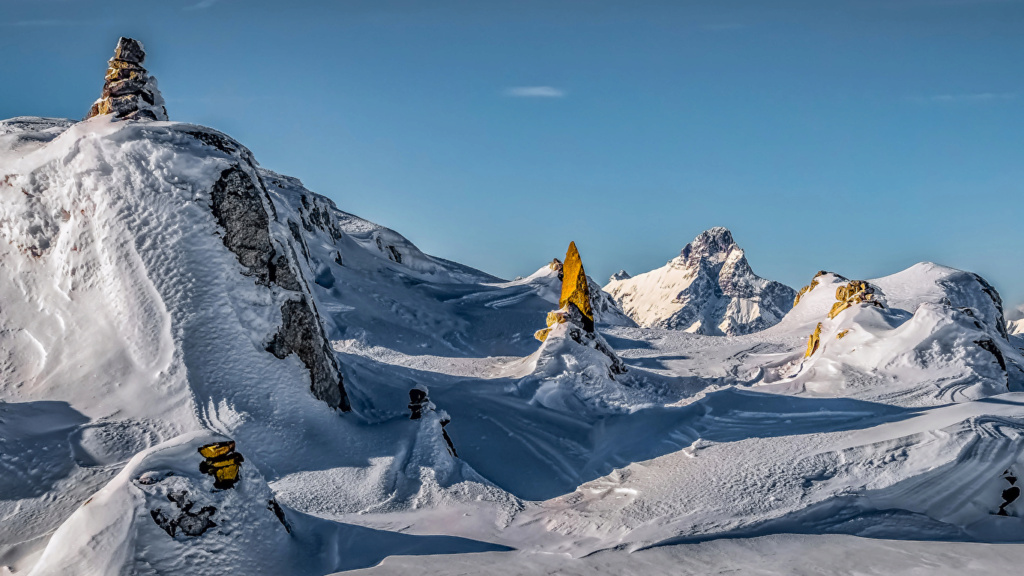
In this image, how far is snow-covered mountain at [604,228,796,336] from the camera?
123800mm

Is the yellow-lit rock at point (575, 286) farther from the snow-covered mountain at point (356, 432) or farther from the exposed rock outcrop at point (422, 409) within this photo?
the exposed rock outcrop at point (422, 409)

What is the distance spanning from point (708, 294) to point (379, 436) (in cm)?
12318

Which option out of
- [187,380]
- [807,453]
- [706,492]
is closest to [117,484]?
[187,380]

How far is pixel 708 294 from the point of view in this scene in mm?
131000

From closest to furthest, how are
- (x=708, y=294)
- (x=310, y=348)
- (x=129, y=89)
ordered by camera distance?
1. (x=310, y=348)
2. (x=129, y=89)
3. (x=708, y=294)

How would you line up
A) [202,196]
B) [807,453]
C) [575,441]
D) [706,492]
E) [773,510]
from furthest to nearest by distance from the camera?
[575,441] < [202,196] < [807,453] < [706,492] < [773,510]

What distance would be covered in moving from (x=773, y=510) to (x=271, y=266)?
9111 millimetres

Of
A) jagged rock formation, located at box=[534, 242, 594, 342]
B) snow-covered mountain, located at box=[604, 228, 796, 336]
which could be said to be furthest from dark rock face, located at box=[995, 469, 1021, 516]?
snow-covered mountain, located at box=[604, 228, 796, 336]

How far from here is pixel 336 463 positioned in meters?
12.4

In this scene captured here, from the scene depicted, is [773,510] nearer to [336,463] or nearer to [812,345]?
[336,463]

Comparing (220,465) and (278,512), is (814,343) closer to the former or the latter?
(278,512)

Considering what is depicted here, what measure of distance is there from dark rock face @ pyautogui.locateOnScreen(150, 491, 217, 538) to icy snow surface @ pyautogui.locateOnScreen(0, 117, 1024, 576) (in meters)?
0.03

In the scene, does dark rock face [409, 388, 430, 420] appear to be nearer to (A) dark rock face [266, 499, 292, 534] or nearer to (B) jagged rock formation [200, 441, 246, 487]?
(A) dark rock face [266, 499, 292, 534]

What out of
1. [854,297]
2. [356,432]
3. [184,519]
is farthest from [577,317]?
[184,519]
